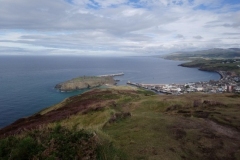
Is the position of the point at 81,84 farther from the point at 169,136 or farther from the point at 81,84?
the point at 169,136

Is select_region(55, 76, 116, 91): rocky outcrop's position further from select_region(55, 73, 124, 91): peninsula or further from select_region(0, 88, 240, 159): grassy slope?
select_region(0, 88, 240, 159): grassy slope

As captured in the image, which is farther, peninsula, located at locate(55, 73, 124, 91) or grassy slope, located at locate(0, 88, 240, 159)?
peninsula, located at locate(55, 73, 124, 91)

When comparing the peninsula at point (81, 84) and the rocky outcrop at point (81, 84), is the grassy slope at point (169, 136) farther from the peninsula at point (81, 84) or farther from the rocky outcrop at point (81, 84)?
the peninsula at point (81, 84)

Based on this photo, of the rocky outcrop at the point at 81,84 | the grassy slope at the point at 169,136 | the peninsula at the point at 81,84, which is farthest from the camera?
the peninsula at the point at 81,84

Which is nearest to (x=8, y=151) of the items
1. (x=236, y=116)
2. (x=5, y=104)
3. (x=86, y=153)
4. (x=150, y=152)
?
(x=86, y=153)

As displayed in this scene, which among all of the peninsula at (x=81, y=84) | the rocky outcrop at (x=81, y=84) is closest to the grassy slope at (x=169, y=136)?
the rocky outcrop at (x=81, y=84)

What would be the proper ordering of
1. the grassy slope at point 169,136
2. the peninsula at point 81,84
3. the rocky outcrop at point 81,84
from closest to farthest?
the grassy slope at point 169,136, the rocky outcrop at point 81,84, the peninsula at point 81,84

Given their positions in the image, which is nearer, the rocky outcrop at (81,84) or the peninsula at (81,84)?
the rocky outcrop at (81,84)

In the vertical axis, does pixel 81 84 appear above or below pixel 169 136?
below

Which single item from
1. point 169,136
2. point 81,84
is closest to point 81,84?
point 81,84

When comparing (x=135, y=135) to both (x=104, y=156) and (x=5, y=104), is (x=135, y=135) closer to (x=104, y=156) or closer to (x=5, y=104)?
(x=104, y=156)

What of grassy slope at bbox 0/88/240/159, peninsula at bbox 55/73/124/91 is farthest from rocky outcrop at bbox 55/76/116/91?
grassy slope at bbox 0/88/240/159
